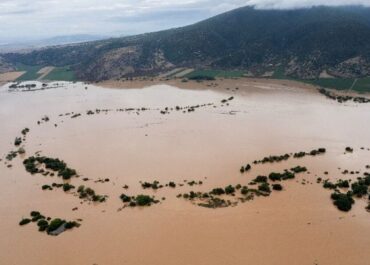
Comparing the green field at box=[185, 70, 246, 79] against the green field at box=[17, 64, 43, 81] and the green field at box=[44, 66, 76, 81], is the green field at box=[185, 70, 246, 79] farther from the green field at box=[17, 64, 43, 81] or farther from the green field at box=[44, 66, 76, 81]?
the green field at box=[17, 64, 43, 81]

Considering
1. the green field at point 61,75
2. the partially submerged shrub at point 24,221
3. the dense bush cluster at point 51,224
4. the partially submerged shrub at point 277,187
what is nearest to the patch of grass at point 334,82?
the partially submerged shrub at point 277,187

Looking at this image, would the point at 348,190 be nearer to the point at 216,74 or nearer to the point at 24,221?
the point at 24,221

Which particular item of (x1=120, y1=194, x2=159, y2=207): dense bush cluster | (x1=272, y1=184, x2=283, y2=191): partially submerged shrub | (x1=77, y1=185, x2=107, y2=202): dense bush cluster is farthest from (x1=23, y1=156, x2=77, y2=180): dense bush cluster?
(x1=272, y1=184, x2=283, y2=191): partially submerged shrub

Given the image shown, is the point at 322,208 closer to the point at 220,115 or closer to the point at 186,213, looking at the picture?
the point at 186,213

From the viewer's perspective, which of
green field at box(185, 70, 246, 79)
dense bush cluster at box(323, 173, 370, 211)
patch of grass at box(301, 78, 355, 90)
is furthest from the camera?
green field at box(185, 70, 246, 79)

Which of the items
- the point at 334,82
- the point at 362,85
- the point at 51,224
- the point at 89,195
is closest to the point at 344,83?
the point at 334,82

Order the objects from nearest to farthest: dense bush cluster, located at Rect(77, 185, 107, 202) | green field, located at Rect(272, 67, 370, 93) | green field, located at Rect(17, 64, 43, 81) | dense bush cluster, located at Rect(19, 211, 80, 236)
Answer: dense bush cluster, located at Rect(19, 211, 80, 236), dense bush cluster, located at Rect(77, 185, 107, 202), green field, located at Rect(272, 67, 370, 93), green field, located at Rect(17, 64, 43, 81)

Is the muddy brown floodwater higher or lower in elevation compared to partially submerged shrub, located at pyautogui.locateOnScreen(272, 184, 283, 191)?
lower

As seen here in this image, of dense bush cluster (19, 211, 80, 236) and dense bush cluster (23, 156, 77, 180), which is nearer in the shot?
dense bush cluster (19, 211, 80, 236)
